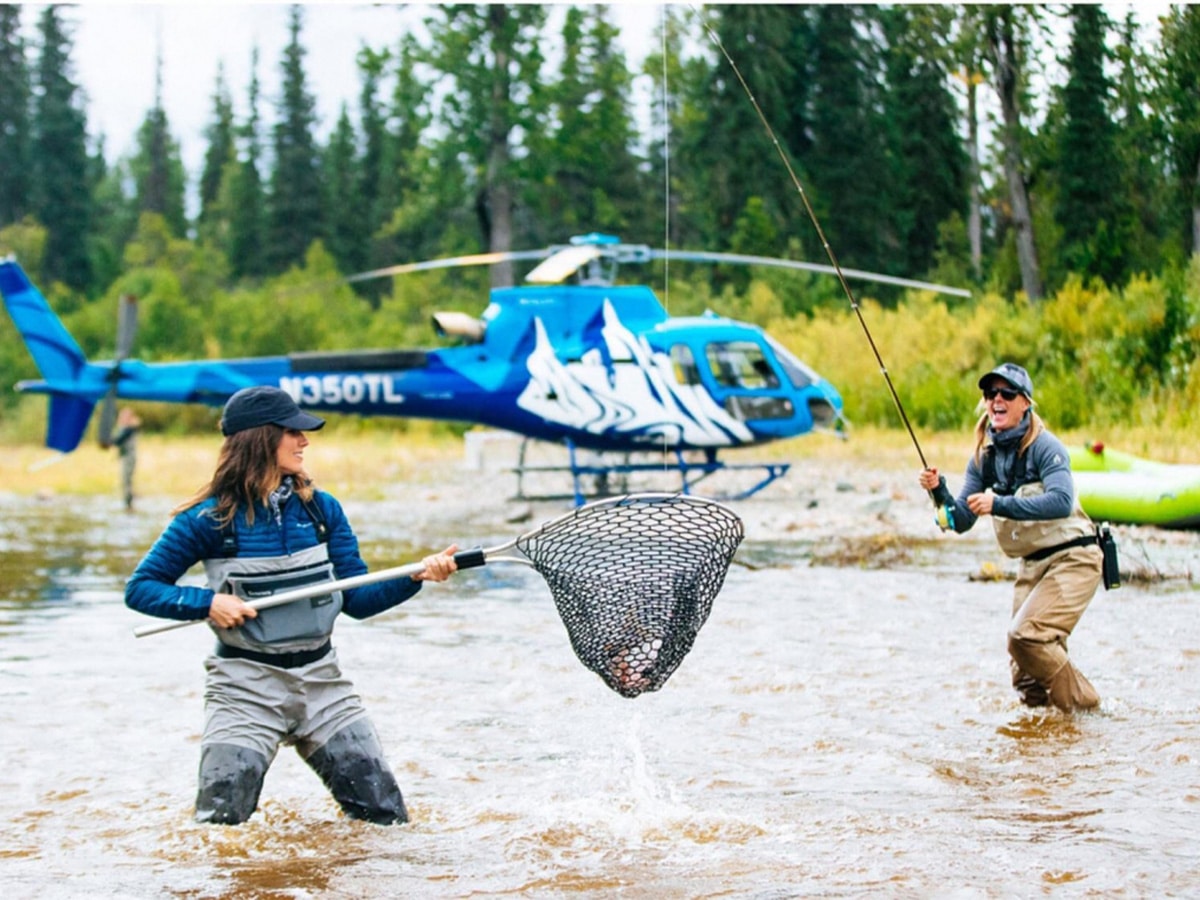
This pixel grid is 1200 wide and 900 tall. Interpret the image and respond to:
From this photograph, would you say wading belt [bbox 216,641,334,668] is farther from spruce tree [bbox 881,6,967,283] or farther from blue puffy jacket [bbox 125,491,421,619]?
spruce tree [bbox 881,6,967,283]

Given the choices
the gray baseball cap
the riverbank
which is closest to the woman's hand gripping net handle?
the gray baseball cap

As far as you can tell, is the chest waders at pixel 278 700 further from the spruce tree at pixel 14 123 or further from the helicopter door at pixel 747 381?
the spruce tree at pixel 14 123

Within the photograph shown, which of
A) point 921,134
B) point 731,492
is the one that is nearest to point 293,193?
point 921,134

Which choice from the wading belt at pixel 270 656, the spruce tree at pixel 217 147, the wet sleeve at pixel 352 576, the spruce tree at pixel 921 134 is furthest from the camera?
the spruce tree at pixel 217 147

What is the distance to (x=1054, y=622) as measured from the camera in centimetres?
708

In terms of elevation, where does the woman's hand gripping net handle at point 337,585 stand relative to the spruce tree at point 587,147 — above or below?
below

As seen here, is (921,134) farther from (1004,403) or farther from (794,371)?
(1004,403)

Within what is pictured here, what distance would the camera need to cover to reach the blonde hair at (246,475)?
5.25 m

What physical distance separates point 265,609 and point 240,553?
20 cm

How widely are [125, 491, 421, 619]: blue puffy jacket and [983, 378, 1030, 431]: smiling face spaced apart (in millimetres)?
2935

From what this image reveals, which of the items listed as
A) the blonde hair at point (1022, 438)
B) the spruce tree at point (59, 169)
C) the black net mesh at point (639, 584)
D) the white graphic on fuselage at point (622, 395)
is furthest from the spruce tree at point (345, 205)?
the black net mesh at point (639, 584)

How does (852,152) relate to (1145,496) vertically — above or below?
above

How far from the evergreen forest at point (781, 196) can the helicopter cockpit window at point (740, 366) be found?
5.35 ft

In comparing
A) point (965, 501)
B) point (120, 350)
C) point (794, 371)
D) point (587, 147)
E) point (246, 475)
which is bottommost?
point (965, 501)
